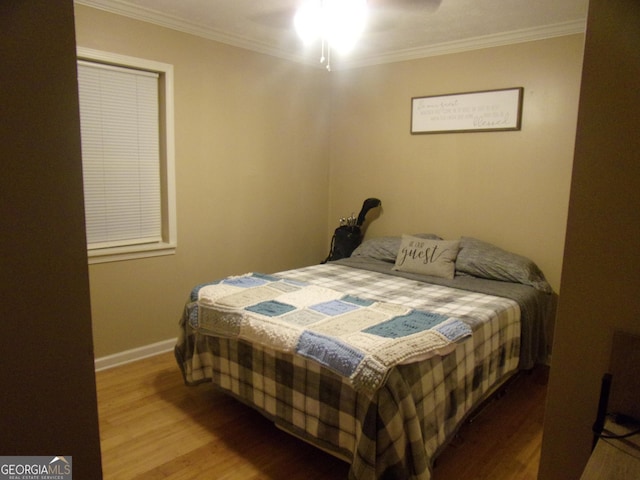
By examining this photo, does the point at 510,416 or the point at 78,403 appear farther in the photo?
the point at 510,416

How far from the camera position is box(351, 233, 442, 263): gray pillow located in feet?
12.2

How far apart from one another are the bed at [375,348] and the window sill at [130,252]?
779 mm

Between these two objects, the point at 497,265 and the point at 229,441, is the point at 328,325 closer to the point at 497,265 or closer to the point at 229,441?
the point at 229,441

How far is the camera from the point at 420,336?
196 centimetres

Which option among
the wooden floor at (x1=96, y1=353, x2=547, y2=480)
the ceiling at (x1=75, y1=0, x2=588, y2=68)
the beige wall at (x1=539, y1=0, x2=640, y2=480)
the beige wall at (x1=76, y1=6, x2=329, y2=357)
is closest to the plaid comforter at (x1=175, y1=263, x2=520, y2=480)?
the wooden floor at (x1=96, y1=353, x2=547, y2=480)

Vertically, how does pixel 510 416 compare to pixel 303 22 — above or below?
below

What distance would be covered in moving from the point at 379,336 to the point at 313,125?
284 cm

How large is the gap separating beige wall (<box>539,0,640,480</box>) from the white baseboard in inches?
114

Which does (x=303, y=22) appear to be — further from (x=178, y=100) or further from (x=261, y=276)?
(x=261, y=276)

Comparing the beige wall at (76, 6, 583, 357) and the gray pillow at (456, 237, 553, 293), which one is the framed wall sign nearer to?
the beige wall at (76, 6, 583, 357)

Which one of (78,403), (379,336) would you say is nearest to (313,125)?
(379,336)

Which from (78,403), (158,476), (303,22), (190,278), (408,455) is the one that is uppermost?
(303,22)

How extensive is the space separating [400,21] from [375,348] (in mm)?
2353

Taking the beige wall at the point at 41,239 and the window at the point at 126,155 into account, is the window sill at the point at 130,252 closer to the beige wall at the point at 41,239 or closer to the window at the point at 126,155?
the window at the point at 126,155
